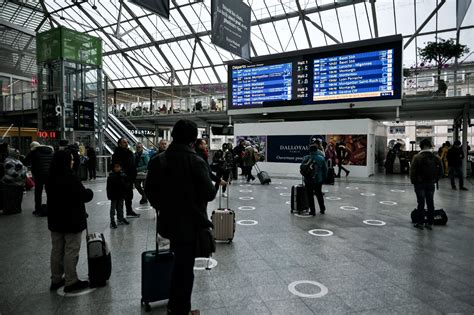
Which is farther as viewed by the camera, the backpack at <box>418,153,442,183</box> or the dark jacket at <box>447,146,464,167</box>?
the dark jacket at <box>447,146,464,167</box>

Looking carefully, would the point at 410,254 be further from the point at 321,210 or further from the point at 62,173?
the point at 62,173

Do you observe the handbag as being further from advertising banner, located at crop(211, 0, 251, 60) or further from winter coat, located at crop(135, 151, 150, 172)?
advertising banner, located at crop(211, 0, 251, 60)

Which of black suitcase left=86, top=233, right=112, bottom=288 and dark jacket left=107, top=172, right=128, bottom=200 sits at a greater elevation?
dark jacket left=107, top=172, right=128, bottom=200

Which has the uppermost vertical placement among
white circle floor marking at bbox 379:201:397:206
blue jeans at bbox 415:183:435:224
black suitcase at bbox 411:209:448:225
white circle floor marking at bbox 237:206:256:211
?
blue jeans at bbox 415:183:435:224

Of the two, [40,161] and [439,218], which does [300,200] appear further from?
[40,161]

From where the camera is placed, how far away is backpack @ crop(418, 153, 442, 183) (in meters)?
6.15

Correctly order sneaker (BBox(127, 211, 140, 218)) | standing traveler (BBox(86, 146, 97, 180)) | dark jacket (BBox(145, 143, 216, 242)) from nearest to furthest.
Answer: dark jacket (BBox(145, 143, 216, 242)) < sneaker (BBox(127, 211, 140, 218)) < standing traveler (BBox(86, 146, 97, 180))

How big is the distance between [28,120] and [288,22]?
64.1ft

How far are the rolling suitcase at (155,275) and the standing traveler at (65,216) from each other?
926mm

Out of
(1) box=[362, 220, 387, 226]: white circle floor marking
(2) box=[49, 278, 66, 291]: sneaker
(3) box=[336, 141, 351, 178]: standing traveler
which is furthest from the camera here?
(3) box=[336, 141, 351, 178]: standing traveler

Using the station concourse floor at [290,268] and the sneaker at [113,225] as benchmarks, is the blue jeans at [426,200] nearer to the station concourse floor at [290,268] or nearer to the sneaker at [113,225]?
the station concourse floor at [290,268]

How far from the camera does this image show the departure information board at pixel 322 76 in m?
14.1

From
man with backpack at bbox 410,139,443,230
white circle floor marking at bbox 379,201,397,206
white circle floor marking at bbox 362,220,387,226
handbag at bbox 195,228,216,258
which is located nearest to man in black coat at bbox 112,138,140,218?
handbag at bbox 195,228,216,258

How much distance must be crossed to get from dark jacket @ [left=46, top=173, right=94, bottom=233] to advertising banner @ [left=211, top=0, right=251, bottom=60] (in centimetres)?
564
